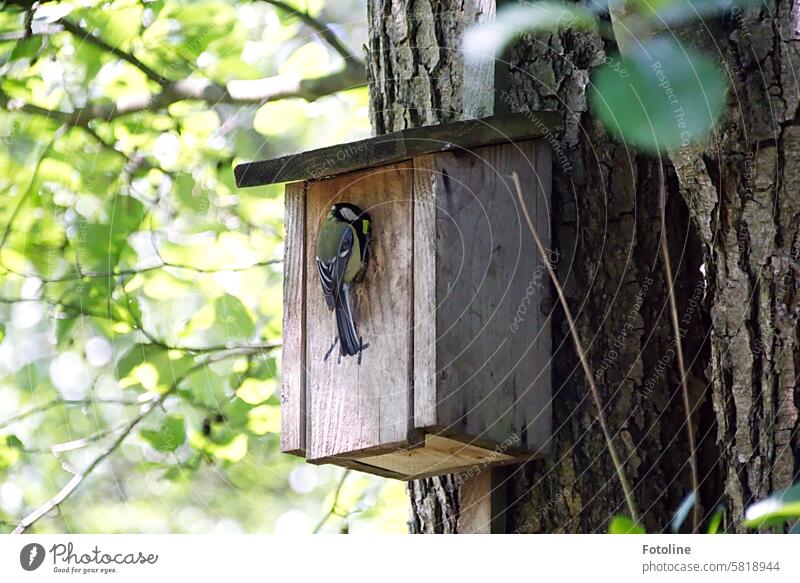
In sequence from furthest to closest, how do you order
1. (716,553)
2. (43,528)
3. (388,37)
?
(43,528) < (388,37) < (716,553)

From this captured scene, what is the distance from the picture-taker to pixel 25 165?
366cm

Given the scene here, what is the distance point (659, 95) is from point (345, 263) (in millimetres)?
926

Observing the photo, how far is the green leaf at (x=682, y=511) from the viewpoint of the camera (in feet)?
6.36

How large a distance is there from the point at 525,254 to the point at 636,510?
1.61 feet

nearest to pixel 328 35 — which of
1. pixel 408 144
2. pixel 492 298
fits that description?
pixel 408 144

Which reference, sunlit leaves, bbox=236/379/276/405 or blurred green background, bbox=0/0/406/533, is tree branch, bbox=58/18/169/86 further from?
sunlit leaves, bbox=236/379/276/405

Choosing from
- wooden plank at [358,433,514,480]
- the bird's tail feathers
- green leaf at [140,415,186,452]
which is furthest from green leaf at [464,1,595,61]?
green leaf at [140,415,186,452]

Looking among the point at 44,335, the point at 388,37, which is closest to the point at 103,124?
the point at 44,335

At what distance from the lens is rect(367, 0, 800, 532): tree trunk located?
1989 millimetres

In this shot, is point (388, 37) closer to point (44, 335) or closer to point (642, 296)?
point (642, 296)

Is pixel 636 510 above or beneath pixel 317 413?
beneath

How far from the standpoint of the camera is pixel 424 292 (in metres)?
2.01

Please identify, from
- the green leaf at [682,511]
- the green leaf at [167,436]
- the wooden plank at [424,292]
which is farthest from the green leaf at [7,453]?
the green leaf at [682,511]

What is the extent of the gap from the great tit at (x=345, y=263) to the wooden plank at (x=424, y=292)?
0.11m
